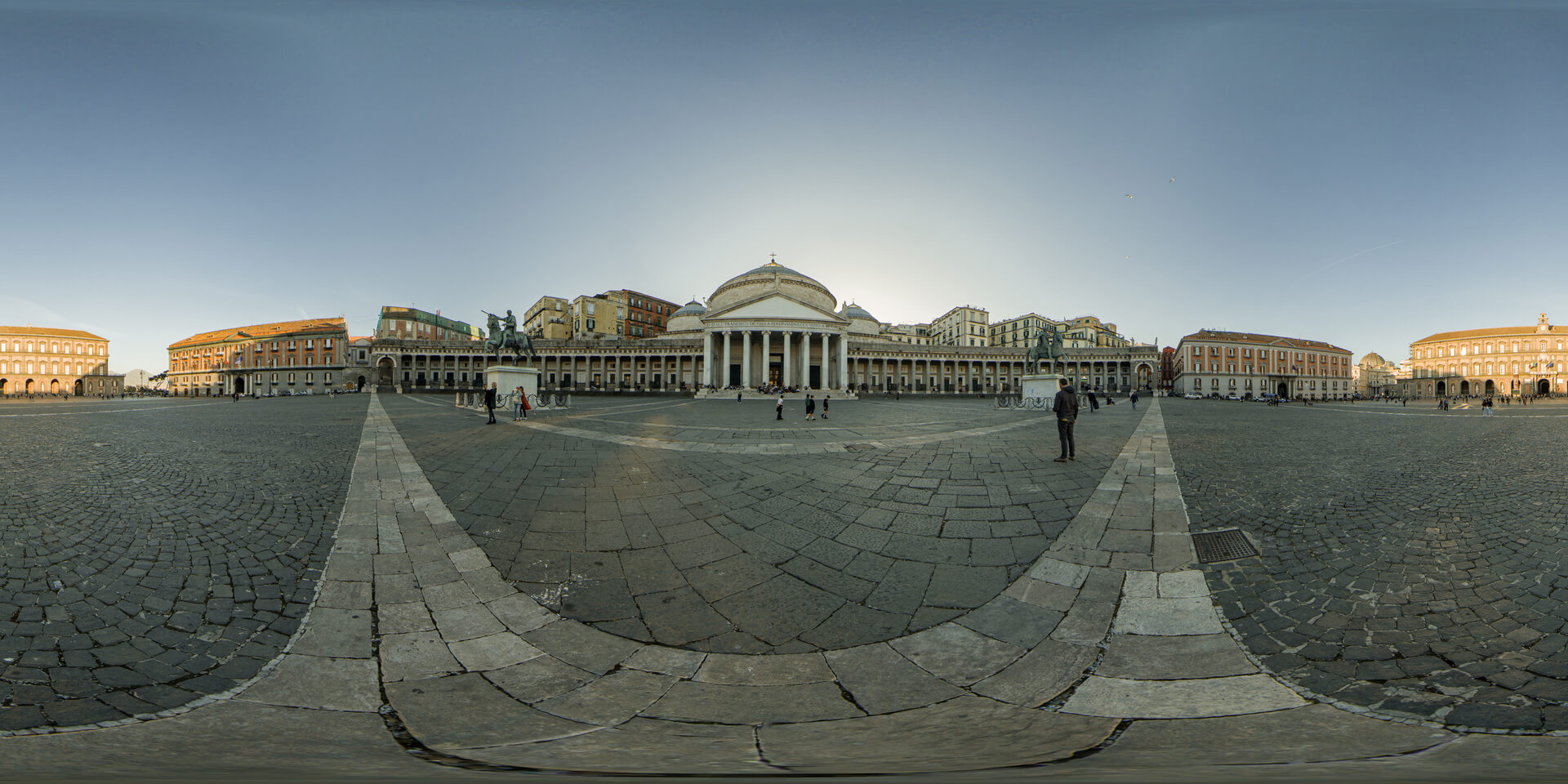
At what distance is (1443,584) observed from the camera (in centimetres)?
338

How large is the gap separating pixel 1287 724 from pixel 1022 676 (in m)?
0.98

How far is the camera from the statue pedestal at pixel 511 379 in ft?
73.0

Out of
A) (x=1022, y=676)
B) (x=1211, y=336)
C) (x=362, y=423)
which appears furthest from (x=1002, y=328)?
(x=1022, y=676)

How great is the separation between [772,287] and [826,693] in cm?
6063

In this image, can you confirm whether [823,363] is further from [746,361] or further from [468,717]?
[468,717]

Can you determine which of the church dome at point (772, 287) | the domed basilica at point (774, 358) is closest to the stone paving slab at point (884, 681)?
the domed basilica at point (774, 358)

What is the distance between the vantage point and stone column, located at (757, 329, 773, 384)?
52.8 meters

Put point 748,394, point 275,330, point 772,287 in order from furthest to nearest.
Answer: point 275,330 → point 772,287 → point 748,394

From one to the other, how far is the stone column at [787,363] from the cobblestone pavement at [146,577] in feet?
153

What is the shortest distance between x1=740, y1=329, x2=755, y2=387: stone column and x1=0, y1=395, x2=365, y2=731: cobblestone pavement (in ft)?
145

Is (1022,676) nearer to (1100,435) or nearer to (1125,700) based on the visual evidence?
(1125,700)

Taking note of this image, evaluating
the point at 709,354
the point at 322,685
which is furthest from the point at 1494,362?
the point at 322,685

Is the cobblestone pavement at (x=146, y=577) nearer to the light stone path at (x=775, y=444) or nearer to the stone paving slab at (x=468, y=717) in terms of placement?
the stone paving slab at (x=468, y=717)

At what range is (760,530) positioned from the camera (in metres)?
4.47
